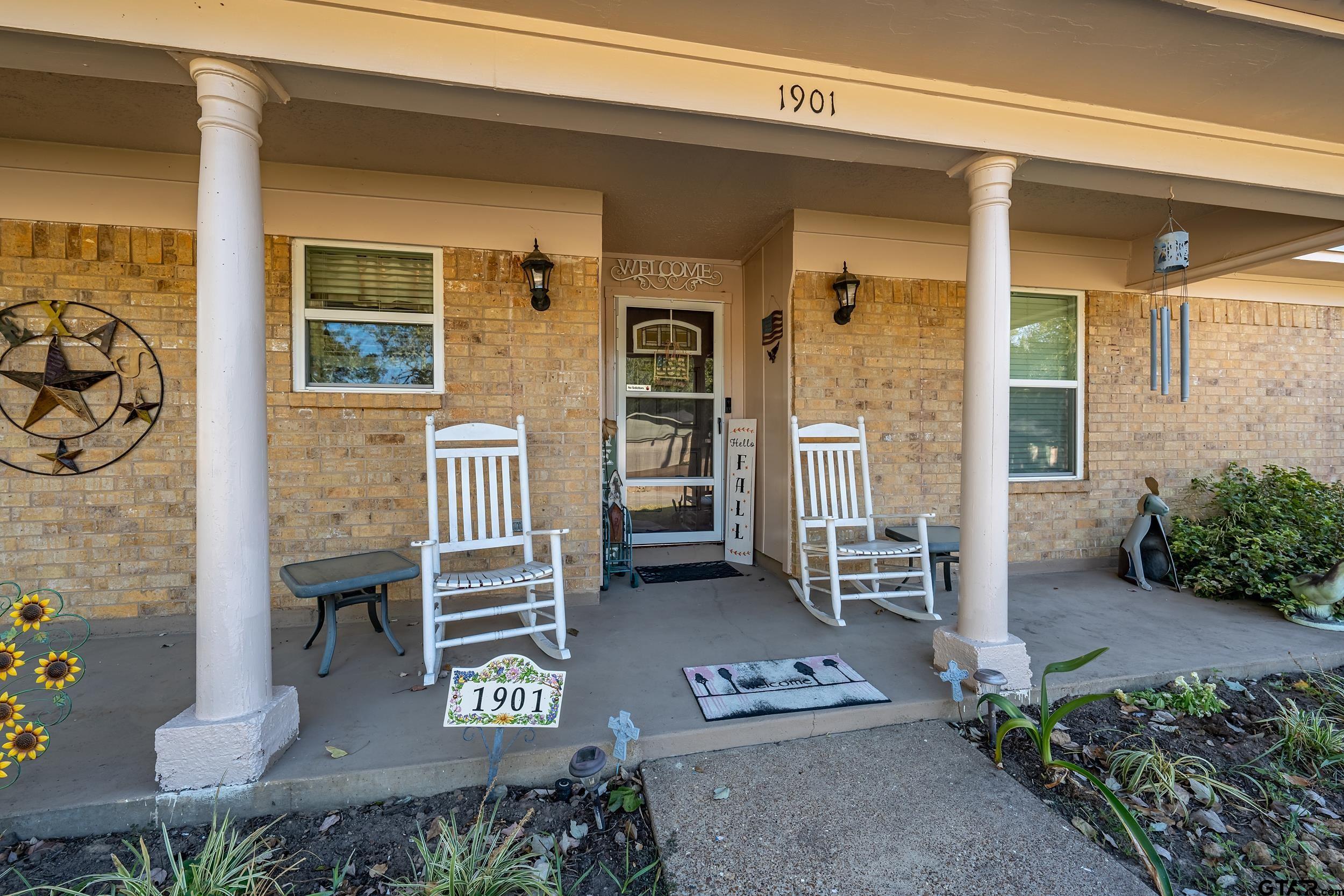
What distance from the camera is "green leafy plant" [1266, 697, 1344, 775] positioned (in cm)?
209

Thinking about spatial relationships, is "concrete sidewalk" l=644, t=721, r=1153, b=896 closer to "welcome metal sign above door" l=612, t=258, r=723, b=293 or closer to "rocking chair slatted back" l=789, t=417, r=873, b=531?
"rocking chair slatted back" l=789, t=417, r=873, b=531

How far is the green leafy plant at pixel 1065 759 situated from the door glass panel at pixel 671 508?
114 inches

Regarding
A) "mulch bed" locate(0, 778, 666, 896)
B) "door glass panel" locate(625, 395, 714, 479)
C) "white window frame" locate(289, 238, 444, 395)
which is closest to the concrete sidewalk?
"mulch bed" locate(0, 778, 666, 896)

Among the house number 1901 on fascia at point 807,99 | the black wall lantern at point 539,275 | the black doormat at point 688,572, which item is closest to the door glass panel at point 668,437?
the black doormat at point 688,572

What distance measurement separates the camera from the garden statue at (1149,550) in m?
4.07

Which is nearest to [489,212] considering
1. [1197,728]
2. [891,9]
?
[891,9]

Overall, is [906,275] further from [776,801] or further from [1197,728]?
[776,801]

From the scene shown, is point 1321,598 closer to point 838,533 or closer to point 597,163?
point 838,533

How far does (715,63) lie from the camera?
216 cm

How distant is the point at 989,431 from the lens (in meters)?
2.43

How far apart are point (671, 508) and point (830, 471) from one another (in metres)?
1.78

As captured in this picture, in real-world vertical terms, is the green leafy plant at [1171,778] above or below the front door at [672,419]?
below

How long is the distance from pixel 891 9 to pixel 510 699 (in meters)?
2.61

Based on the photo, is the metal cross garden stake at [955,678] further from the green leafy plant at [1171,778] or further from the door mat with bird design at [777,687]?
the green leafy plant at [1171,778]
